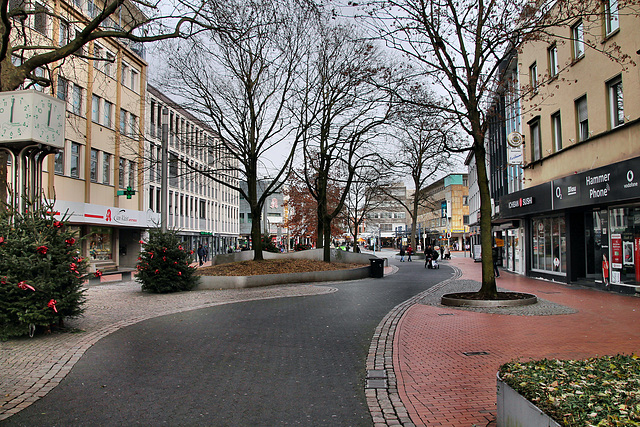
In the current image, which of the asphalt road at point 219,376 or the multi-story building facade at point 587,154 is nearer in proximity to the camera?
the asphalt road at point 219,376

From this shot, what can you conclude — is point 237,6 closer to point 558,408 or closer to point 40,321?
point 40,321

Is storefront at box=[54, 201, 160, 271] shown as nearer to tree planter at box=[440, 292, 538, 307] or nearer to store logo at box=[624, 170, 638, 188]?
tree planter at box=[440, 292, 538, 307]

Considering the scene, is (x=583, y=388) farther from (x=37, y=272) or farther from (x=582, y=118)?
(x=582, y=118)

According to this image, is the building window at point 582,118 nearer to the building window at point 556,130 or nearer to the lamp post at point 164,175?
the building window at point 556,130

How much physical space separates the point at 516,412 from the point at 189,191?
47.4 meters

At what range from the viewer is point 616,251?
15391 mm

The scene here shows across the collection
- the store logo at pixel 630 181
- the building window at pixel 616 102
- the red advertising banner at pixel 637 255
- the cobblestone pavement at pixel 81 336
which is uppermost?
the building window at pixel 616 102

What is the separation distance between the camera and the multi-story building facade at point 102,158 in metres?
27.3

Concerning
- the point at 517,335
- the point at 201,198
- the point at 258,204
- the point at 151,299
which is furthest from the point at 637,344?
the point at 201,198

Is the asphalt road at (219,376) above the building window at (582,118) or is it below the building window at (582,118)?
below

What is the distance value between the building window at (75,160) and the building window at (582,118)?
25.2m

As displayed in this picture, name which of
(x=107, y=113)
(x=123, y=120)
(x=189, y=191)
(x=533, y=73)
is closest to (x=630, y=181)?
(x=533, y=73)

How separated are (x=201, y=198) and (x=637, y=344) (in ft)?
159

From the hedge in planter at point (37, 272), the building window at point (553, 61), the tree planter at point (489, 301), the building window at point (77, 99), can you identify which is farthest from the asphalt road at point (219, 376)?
the building window at point (77, 99)
